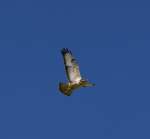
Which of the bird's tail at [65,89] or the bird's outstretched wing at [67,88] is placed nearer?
the bird's outstretched wing at [67,88]

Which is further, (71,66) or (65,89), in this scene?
(65,89)

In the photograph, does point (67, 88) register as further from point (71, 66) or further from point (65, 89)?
point (71, 66)

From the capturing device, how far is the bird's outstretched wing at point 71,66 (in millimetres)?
102081

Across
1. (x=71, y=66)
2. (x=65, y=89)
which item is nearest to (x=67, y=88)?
(x=65, y=89)

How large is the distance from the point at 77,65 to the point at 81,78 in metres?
1.12

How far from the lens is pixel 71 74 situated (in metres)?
103

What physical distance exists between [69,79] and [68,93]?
4.41 ft

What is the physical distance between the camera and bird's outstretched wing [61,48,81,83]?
335 feet

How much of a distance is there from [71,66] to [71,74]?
76 centimetres

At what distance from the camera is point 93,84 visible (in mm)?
104750

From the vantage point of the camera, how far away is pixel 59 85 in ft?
343

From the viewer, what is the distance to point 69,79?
103 m

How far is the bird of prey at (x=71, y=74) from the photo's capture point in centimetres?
10212

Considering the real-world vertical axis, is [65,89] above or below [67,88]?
above
